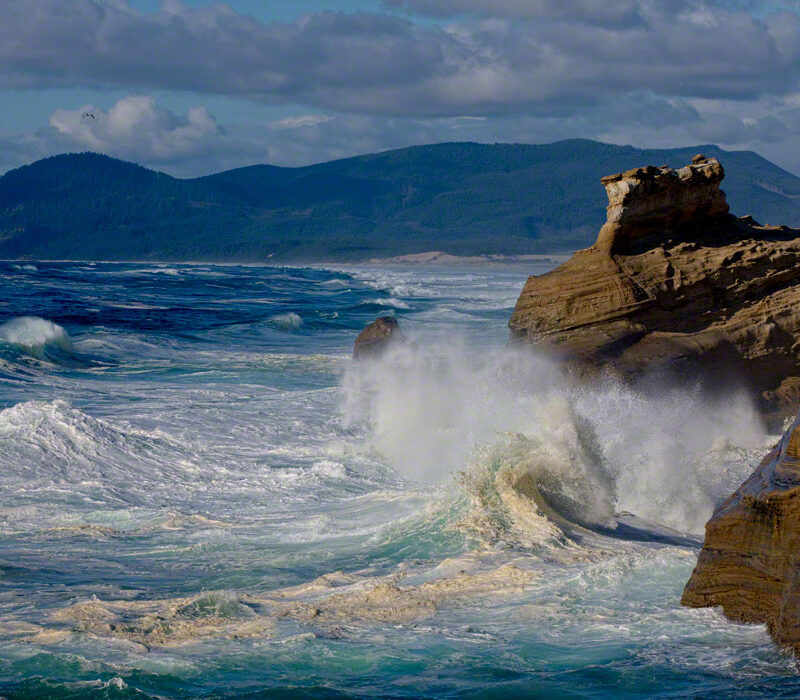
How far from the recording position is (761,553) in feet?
20.3

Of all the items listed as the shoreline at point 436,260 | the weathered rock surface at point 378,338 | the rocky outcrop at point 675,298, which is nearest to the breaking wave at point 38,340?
the weathered rock surface at point 378,338

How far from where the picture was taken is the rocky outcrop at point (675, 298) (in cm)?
1440

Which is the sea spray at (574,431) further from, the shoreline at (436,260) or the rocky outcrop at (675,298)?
the shoreline at (436,260)

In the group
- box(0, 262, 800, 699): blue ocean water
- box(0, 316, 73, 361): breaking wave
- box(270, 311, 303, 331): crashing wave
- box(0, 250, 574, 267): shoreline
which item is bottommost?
box(0, 262, 800, 699): blue ocean water

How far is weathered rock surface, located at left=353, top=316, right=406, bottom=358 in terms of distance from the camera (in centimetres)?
2112

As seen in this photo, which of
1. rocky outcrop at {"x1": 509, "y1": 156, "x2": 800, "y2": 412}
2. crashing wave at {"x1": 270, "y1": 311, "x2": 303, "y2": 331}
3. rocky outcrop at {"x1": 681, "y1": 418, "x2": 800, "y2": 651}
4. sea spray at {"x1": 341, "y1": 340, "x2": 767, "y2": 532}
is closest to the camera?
rocky outcrop at {"x1": 681, "y1": 418, "x2": 800, "y2": 651}

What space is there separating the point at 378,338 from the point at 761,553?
1547cm

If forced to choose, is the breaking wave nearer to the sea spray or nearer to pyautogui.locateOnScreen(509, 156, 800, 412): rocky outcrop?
the sea spray

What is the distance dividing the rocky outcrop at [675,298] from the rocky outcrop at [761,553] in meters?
7.63

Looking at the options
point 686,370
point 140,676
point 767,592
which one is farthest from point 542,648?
point 686,370

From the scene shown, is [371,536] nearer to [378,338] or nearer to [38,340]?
[378,338]

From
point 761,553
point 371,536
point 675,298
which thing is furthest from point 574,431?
point 675,298

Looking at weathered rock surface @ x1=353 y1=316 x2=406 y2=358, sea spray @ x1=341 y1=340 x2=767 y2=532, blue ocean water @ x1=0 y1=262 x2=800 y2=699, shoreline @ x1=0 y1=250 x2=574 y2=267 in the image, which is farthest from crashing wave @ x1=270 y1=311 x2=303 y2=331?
shoreline @ x1=0 y1=250 x2=574 y2=267

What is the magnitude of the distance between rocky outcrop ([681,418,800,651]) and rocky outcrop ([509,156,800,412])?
7634 mm
